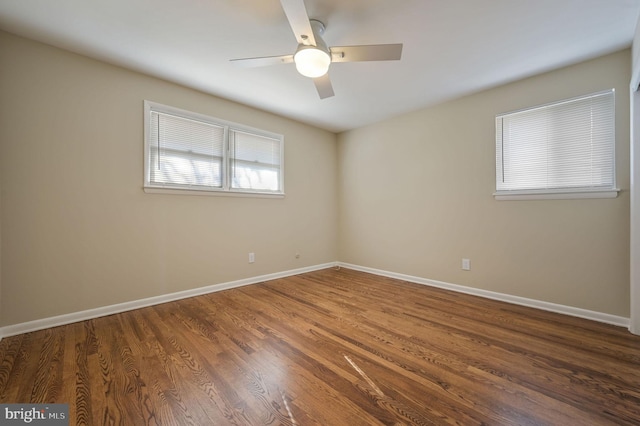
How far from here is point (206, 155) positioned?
3197 mm

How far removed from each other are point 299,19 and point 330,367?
2177 millimetres

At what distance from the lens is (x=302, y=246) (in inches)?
169

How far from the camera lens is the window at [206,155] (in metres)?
2.82

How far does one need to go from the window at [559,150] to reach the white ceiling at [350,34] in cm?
45

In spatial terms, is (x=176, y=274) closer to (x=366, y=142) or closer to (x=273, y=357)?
(x=273, y=357)

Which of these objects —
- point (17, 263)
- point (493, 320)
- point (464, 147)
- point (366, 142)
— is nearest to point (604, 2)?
point (464, 147)

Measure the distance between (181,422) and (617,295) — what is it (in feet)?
11.6

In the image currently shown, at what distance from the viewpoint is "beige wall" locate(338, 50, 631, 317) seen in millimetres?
2330

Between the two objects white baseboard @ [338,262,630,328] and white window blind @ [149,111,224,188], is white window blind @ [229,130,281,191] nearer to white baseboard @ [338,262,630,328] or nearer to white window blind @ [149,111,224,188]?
white window blind @ [149,111,224,188]

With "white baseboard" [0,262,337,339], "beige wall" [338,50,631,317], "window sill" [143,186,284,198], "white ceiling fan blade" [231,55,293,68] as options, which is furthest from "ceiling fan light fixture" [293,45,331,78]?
"white baseboard" [0,262,337,339]

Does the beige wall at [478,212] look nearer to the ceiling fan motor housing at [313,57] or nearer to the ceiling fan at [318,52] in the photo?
the ceiling fan at [318,52]

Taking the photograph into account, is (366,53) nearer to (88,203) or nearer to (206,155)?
(206,155)

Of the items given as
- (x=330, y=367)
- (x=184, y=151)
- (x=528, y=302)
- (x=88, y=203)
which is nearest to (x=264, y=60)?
(x=184, y=151)

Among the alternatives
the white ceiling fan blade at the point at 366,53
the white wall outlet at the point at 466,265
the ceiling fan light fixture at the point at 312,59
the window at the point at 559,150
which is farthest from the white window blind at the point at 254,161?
the window at the point at 559,150
